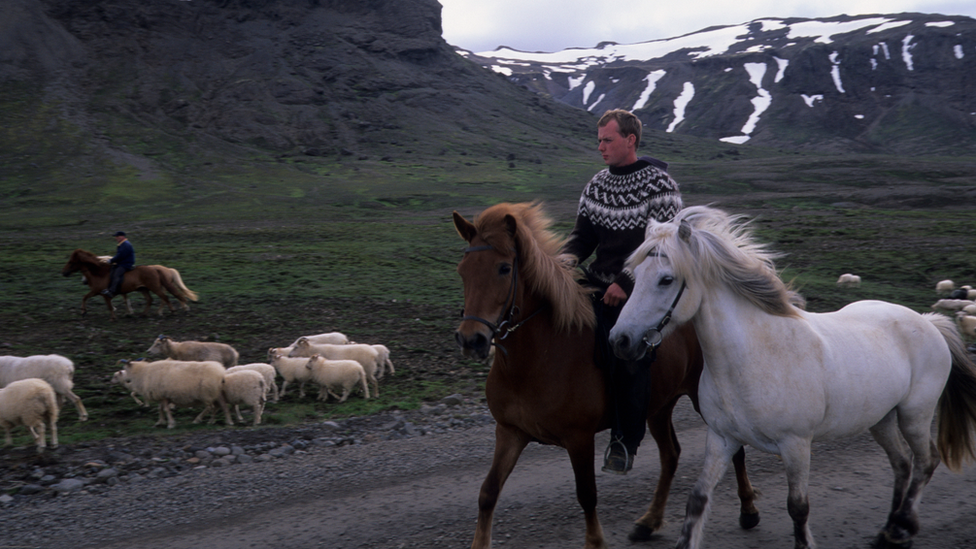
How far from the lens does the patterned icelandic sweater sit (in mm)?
4805

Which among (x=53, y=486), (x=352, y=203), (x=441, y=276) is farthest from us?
(x=352, y=203)

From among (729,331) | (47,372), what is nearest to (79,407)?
(47,372)

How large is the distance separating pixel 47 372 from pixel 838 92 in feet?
549

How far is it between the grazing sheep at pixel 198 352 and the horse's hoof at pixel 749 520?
870 centimetres

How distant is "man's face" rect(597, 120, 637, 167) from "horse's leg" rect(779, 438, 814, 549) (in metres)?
2.27

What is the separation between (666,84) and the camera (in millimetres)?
174000

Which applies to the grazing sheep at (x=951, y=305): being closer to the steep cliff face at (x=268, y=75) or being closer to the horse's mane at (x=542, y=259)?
the horse's mane at (x=542, y=259)

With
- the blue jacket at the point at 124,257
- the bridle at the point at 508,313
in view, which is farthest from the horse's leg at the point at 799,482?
the blue jacket at the point at 124,257

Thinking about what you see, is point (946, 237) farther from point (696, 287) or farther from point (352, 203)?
point (352, 203)

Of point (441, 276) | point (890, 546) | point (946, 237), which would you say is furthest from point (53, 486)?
point (946, 237)

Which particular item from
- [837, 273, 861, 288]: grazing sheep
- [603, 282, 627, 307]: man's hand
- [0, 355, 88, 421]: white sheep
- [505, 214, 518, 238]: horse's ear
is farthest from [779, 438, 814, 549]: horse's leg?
[837, 273, 861, 288]: grazing sheep

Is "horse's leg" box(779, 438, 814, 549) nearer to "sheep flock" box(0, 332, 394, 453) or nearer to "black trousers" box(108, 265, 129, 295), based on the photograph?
"sheep flock" box(0, 332, 394, 453)

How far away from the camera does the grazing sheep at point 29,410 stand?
731 centimetres

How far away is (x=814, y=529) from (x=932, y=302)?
14039mm
